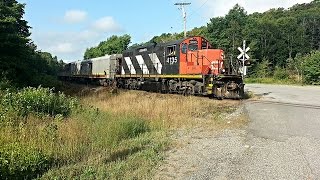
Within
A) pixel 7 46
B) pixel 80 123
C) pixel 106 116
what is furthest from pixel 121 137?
pixel 7 46

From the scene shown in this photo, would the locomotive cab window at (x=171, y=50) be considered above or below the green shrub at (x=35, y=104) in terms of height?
above

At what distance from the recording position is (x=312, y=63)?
167 feet

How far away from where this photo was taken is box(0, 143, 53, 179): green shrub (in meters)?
6.59

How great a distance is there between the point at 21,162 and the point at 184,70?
15.8m

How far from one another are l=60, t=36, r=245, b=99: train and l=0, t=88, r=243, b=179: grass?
21.9ft

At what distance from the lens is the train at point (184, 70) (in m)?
20.0

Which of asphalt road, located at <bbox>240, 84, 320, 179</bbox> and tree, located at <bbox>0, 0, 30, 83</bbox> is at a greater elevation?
tree, located at <bbox>0, 0, 30, 83</bbox>

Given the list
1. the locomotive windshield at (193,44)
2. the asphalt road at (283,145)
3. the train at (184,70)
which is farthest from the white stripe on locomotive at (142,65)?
the asphalt road at (283,145)

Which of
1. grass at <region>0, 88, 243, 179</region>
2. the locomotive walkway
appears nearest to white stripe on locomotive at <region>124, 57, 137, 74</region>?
grass at <region>0, 88, 243, 179</region>

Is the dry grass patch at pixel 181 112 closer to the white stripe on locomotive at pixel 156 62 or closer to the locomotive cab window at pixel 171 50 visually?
the locomotive cab window at pixel 171 50

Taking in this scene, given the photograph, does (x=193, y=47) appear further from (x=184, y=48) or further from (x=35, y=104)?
(x=35, y=104)

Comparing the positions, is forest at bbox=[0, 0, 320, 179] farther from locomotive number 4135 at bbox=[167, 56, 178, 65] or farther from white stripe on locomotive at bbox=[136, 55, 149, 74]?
white stripe on locomotive at bbox=[136, 55, 149, 74]

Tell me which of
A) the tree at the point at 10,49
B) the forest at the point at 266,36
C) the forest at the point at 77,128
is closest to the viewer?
the forest at the point at 77,128

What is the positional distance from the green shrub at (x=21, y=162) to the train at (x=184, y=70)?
13.2 m
